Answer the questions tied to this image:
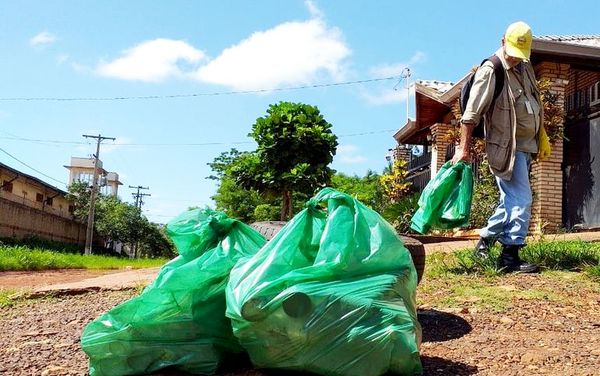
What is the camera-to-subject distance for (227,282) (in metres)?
2.37

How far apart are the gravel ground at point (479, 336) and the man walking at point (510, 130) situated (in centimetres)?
36

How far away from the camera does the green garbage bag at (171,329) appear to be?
234 centimetres

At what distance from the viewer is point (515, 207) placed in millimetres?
4191

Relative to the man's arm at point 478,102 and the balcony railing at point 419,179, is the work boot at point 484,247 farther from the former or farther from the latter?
the balcony railing at point 419,179

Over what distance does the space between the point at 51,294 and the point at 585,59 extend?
33.7ft

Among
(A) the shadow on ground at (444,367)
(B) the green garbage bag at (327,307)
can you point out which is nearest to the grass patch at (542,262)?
(A) the shadow on ground at (444,367)

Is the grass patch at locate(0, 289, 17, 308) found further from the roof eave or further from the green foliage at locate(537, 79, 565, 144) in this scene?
the roof eave

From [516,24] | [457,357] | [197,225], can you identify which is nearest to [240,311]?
[197,225]

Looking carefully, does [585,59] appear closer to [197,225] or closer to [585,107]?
[585,107]

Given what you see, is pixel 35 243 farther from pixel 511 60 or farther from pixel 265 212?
pixel 511 60

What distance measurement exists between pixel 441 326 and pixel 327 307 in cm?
128

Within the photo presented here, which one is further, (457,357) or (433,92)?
(433,92)

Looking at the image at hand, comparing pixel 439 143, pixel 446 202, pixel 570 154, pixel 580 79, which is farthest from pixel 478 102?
pixel 439 143

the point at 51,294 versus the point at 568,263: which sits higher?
the point at 568,263
